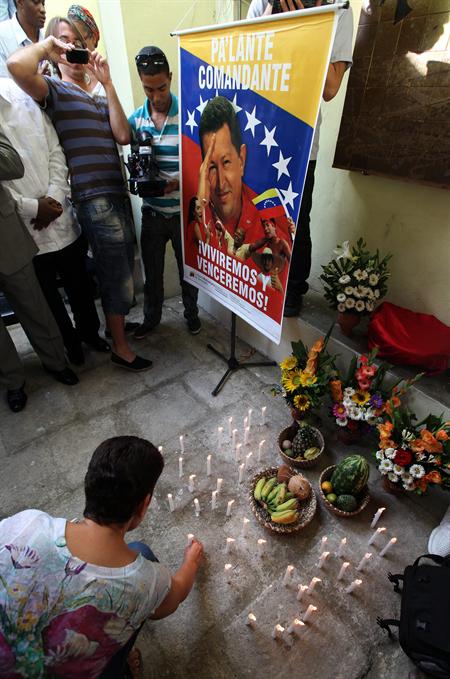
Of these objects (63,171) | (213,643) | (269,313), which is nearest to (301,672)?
(213,643)

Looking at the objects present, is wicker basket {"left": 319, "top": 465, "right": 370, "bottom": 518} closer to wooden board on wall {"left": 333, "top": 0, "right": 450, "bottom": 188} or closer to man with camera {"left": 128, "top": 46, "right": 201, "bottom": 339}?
wooden board on wall {"left": 333, "top": 0, "right": 450, "bottom": 188}

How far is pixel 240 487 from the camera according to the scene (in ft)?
5.93

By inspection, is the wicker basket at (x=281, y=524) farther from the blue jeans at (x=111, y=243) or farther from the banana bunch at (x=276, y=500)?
the blue jeans at (x=111, y=243)

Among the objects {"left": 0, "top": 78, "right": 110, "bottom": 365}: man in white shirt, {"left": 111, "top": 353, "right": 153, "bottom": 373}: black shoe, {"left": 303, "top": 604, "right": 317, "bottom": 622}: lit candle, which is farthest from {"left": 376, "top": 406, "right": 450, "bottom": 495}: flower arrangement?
{"left": 0, "top": 78, "right": 110, "bottom": 365}: man in white shirt

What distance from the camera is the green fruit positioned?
1.65 m

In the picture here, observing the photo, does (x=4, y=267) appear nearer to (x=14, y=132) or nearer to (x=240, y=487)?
(x=14, y=132)

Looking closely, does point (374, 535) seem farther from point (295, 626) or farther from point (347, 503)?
point (295, 626)

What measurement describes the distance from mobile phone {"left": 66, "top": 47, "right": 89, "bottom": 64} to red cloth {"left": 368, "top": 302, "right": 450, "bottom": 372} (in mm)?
1931

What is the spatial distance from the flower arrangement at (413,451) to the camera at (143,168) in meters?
1.69

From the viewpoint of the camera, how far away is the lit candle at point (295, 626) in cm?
129

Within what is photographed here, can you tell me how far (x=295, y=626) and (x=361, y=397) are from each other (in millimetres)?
986

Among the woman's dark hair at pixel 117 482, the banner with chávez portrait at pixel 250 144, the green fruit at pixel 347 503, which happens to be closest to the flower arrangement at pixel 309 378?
the banner with chávez portrait at pixel 250 144

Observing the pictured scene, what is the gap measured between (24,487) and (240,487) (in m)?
1.04

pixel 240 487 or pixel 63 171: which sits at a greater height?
pixel 63 171
